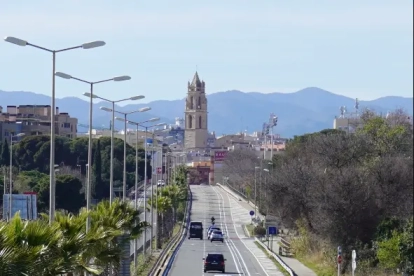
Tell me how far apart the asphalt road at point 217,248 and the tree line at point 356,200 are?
11.3ft

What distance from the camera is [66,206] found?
59.9 meters

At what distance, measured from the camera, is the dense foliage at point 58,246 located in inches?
712

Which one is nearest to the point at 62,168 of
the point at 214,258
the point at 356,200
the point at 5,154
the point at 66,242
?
the point at 5,154

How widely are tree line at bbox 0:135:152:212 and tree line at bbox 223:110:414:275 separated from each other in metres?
11.9

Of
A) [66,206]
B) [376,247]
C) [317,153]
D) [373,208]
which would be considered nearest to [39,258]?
[376,247]

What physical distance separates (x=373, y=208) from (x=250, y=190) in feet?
246

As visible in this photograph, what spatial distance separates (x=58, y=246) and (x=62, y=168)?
54938mm

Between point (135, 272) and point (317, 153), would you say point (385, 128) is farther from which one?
point (135, 272)

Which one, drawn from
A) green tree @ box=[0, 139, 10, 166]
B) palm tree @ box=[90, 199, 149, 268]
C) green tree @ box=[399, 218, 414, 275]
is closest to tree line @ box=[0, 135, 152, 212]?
green tree @ box=[0, 139, 10, 166]

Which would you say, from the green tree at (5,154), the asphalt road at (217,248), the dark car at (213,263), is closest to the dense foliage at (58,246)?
the dark car at (213,263)

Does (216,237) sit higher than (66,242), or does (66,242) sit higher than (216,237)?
(66,242)

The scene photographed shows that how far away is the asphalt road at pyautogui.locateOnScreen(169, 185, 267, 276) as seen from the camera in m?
48.7

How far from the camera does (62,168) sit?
76.3 meters

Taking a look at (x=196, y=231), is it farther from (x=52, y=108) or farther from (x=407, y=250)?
(x=52, y=108)
